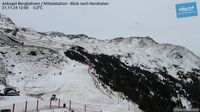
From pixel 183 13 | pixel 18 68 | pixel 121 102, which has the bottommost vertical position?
pixel 121 102

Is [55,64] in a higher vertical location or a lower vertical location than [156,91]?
higher

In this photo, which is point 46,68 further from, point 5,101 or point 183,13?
point 183,13

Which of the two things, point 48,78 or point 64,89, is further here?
point 48,78

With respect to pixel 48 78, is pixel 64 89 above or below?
below

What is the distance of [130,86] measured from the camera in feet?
207

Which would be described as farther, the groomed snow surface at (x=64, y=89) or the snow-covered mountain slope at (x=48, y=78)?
the snow-covered mountain slope at (x=48, y=78)

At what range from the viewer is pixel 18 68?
59.3 metres

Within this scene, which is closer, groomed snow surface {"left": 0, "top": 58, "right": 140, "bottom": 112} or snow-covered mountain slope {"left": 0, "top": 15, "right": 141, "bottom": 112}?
groomed snow surface {"left": 0, "top": 58, "right": 140, "bottom": 112}

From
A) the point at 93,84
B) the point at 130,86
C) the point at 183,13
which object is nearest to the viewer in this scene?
the point at 183,13

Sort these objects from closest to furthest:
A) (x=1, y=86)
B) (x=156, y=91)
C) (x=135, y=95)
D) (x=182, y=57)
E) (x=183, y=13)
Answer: (x=183, y=13) → (x=1, y=86) → (x=135, y=95) → (x=156, y=91) → (x=182, y=57)

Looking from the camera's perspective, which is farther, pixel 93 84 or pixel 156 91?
pixel 156 91

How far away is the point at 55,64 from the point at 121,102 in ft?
64.2

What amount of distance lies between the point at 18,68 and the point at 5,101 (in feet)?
69.6

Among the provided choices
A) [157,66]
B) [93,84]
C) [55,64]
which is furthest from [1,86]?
[157,66]
